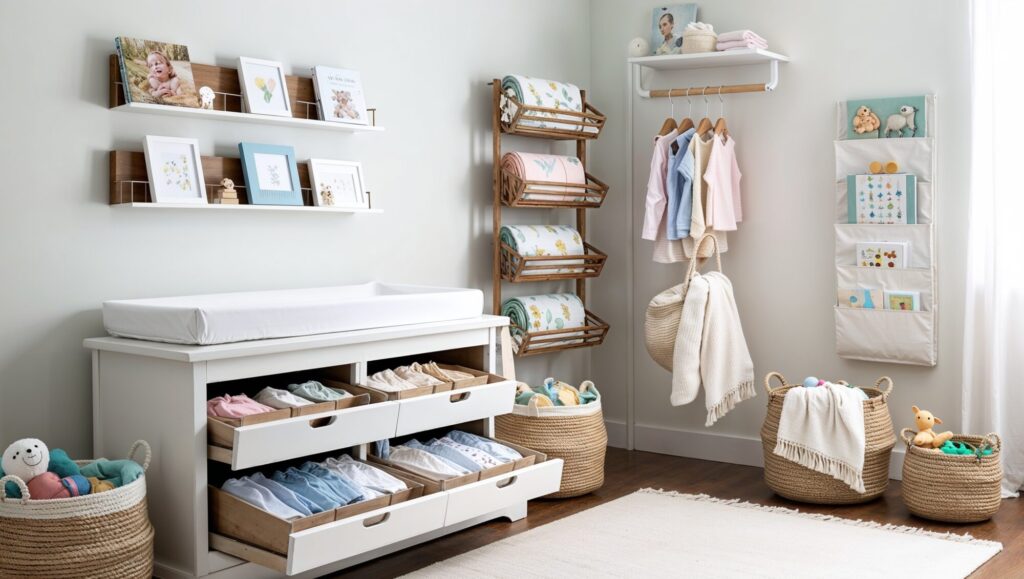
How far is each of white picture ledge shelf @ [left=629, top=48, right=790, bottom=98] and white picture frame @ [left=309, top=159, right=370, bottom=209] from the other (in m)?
1.42

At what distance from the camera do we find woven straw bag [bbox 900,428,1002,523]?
3.30m

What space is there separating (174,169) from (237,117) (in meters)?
0.28

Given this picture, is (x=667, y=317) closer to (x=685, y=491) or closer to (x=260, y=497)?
(x=685, y=491)

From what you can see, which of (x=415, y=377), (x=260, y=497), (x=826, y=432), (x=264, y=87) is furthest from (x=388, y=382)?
(x=826, y=432)

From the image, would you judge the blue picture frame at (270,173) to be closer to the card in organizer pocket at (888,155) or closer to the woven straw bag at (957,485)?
the card in organizer pocket at (888,155)

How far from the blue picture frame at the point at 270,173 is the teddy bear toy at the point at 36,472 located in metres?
1.06

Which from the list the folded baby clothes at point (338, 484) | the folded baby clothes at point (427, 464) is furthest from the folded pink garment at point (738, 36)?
the folded baby clothes at point (338, 484)

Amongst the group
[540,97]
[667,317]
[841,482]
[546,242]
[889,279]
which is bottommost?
[841,482]

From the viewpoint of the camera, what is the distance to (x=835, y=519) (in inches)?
134

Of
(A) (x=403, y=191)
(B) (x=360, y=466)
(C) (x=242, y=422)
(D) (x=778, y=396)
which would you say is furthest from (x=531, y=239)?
(C) (x=242, y=422)

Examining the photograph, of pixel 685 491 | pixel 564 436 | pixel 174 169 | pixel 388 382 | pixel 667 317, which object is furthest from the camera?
pixel 667 317

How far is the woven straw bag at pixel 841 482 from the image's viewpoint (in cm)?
354

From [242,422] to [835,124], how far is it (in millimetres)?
2641

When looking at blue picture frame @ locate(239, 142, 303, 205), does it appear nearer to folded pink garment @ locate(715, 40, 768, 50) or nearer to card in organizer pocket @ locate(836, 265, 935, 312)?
folded pink garment @ locate(715, 40, 768, 50)
